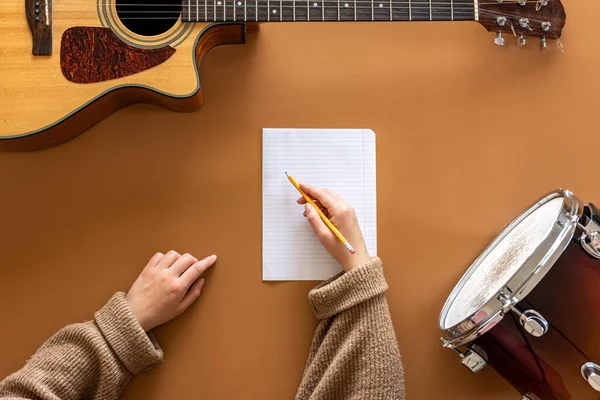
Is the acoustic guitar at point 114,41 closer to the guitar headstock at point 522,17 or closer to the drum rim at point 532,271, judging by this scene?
the guitar headstock at point 522,17

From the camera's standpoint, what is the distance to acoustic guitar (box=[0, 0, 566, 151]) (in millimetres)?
1021

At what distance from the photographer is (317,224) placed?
3.63ft

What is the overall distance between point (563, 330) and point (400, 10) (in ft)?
2.31

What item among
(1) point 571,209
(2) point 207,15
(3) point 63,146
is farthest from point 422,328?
(3) point 63,146


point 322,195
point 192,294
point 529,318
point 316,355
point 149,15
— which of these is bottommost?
point 316,355

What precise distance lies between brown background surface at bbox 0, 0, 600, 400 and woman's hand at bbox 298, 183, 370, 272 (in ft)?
0.35

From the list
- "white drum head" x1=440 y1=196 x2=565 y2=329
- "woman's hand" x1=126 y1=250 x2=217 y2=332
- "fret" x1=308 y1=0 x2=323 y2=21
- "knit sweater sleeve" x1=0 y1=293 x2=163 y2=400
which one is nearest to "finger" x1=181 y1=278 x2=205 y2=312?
"woman's hand" x1=126 y1=250 x2=217 y2=332

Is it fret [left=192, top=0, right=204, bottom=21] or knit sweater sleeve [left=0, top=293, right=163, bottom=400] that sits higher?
fret [left=192, top=0, right=204, bottom=21]

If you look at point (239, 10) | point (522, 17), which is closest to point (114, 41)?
point (239, 10)

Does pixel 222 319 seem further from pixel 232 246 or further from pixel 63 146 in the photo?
pixel 63 146

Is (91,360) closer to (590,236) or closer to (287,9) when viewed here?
(287,9)

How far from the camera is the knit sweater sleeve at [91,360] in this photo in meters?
1.01

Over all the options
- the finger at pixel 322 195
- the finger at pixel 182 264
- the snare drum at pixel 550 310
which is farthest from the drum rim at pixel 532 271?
the finger at pixel 182 264

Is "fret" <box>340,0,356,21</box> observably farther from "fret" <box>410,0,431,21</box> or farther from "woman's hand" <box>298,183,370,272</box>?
"woman's hand" <box>298,183,370,272</box>
